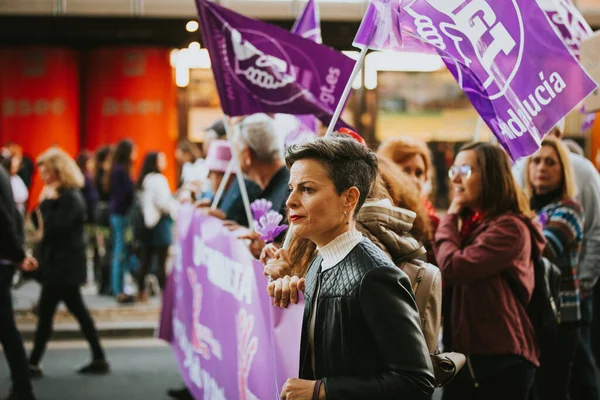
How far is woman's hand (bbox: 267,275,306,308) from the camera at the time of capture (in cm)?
312

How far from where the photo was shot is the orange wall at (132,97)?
16219 millimetres

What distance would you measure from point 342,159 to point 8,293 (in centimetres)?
470

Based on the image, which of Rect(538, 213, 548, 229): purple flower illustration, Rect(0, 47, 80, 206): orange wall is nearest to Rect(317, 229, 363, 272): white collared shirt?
Rect(538, 213, 548, 229): purple flower illustration

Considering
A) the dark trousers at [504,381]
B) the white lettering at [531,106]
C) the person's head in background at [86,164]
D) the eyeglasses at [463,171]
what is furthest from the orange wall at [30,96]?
the white lettering at [531,106]

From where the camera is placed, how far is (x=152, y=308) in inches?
436

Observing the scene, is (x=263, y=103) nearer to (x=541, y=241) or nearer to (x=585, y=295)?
(x=541, y=241)

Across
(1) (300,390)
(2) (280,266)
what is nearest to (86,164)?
(2) (280,266)

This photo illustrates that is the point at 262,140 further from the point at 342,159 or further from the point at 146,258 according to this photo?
the point at 146,258

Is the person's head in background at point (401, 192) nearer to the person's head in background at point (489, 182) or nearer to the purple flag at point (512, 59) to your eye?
the person's head in background at point (489, 182)

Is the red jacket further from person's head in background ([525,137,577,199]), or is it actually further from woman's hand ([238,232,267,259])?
person's head in background ([525,137,577,199])

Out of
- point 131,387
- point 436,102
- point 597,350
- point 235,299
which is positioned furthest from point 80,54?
point 235,299

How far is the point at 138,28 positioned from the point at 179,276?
9.35m

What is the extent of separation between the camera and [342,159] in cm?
276

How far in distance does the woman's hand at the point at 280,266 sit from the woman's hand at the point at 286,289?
153 millimetres
